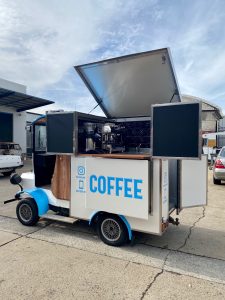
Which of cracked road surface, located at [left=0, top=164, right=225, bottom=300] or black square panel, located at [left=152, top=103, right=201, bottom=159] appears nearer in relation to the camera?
cracked road surface, located at [left=0, top=164, right=225, bottom=300]

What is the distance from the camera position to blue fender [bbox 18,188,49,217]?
476cm

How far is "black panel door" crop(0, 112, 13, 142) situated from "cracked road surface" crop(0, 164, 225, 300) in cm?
1677

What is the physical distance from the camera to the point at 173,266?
11.4 ft

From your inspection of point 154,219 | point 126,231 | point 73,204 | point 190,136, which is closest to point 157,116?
point 190,136

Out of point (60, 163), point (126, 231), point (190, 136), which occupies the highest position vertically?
point (190, 136)

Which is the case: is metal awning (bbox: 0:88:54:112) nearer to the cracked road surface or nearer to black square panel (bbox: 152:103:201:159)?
the cracked road surface

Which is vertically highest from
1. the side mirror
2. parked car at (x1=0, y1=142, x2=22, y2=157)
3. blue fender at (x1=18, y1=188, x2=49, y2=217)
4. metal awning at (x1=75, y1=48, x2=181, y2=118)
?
metal awning at (x1=75, y1=48, x2=181, y2=118)

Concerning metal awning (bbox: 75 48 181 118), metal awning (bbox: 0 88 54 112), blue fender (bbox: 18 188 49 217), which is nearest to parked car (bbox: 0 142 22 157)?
metal awning (bbox: 0 88 54 112)

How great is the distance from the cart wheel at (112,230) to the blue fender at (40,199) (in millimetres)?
1206

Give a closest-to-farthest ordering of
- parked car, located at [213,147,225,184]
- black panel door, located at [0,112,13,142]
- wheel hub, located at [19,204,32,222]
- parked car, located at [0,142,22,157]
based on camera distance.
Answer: wheel hub, located at [19,204,32,222] → parked car, located at [213,147,225,184] → parked car, located at [0,142,22,157] → black panel door, located at [0,112,13,142]

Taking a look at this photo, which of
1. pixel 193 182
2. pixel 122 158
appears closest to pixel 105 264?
pixel 122 158

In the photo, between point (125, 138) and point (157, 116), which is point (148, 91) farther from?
point (157, 116)

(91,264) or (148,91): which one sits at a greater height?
(148,91)

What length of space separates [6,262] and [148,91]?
140 inches
